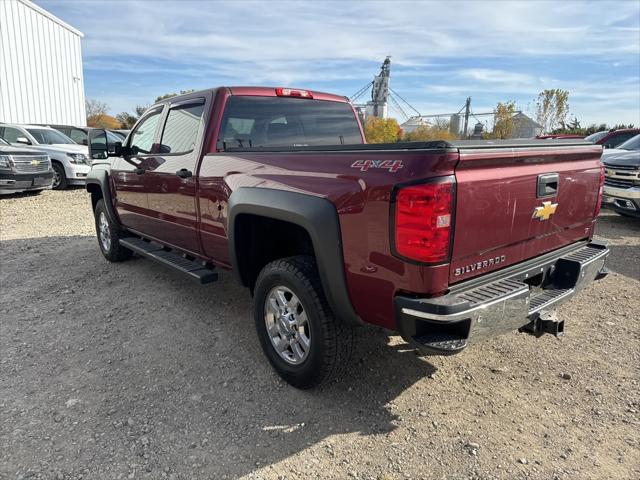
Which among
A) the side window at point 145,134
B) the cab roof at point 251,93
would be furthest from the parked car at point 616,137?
the side window at point 145,134

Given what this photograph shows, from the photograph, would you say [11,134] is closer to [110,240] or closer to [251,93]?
[110,240]

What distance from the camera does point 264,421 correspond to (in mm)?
2713

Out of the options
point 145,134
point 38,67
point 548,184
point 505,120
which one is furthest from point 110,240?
point 505,120

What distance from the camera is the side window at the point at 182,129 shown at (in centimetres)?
389

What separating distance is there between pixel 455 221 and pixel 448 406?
1.30 metres

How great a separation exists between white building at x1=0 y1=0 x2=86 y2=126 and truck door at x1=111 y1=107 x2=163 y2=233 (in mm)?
18594

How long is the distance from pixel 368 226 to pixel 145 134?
353 cm

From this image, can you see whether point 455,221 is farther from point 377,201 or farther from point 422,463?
point 422,463

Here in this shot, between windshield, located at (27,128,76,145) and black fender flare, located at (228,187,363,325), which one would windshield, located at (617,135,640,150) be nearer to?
black fender flare, located at (228,187,363,325)

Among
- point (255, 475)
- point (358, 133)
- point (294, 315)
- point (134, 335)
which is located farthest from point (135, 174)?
point (255, 475)

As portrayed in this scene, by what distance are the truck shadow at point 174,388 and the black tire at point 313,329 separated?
0.18m

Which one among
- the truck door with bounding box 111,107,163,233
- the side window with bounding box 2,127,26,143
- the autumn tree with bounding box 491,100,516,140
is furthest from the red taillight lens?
the autumn tree with bounding box 491,100,516,140

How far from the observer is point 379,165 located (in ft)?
7.55

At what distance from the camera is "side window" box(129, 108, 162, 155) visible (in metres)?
4.72
